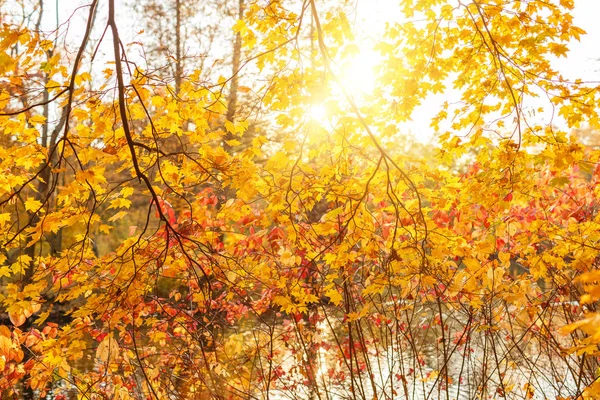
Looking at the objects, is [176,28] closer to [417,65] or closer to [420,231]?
[417,65]

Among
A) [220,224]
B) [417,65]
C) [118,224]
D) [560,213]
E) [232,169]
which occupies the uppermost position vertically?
[118,224]

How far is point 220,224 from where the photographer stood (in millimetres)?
Answer: 4141

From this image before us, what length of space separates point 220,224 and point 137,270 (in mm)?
1354

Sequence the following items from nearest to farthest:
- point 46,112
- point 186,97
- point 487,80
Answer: point 186,97
point 487,80
point 46,112

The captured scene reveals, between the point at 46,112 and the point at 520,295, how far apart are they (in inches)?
471

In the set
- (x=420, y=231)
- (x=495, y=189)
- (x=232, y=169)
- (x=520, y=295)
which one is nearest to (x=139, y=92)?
(x=232, y=169)

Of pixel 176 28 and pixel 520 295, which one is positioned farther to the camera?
pixel 176 28

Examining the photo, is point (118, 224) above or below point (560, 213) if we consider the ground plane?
above

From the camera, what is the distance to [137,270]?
2824 mm

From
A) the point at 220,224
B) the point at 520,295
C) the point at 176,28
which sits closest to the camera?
the point at 520,295

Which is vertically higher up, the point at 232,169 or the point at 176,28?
the point at 176,28

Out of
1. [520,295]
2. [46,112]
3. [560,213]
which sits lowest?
[520,295]

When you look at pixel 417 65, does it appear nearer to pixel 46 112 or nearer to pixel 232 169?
pixel 232 169

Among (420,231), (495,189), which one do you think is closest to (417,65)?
(495,189)
